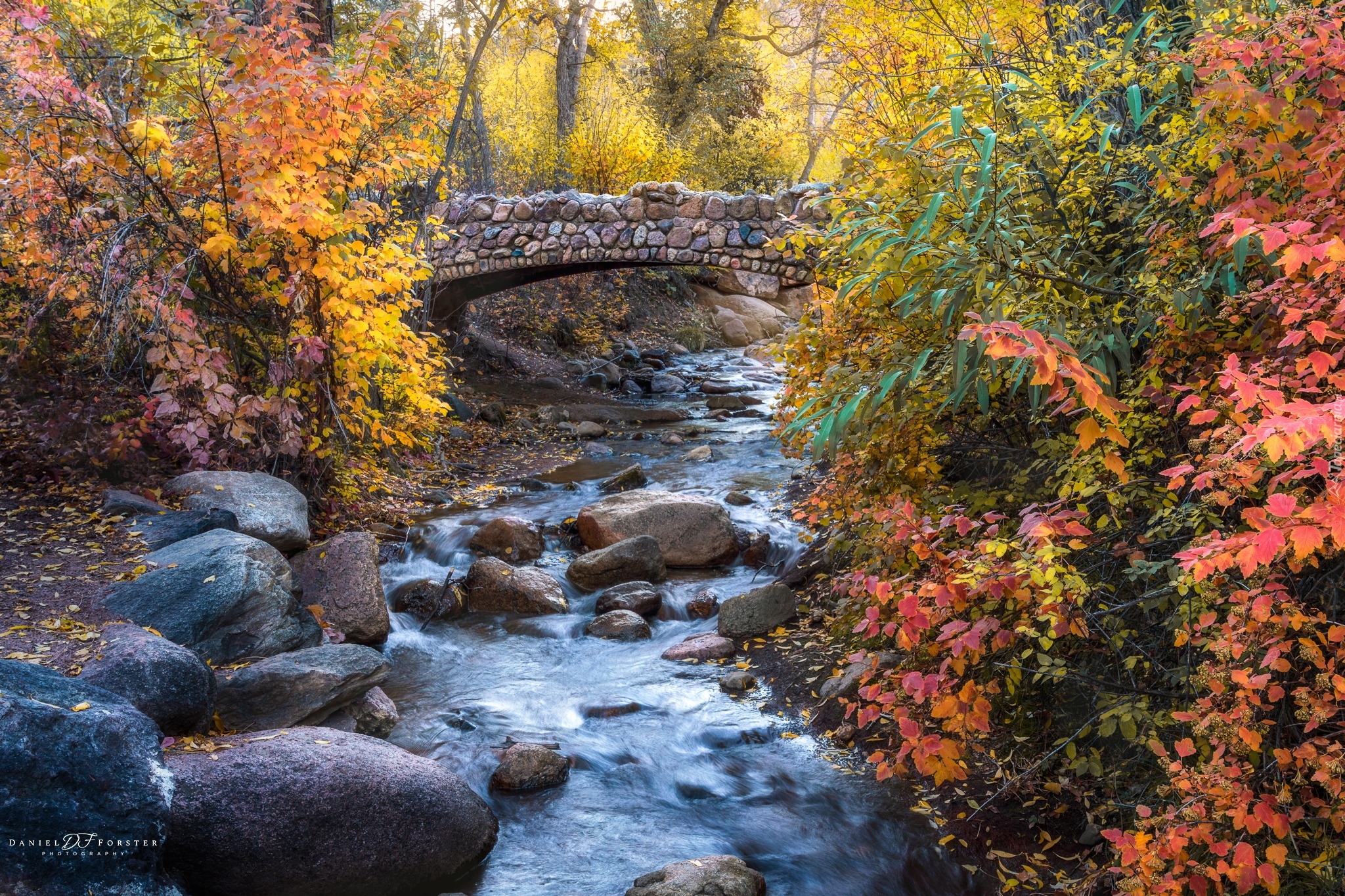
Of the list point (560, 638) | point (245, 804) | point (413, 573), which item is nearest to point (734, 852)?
point (245, 804)

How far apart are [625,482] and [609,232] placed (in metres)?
3.86

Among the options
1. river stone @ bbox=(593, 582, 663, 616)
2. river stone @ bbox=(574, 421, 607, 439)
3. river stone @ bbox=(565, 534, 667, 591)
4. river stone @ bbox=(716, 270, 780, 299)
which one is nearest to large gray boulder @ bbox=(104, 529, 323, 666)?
river stone @ bbox=(593, 582, 663, 616)

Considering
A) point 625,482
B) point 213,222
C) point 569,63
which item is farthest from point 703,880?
point 569,63

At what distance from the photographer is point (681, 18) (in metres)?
18.1

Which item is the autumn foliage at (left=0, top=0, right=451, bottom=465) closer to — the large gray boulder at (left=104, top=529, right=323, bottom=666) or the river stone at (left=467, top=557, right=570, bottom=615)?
the large gray boulder at (left=104, top=529, right=323, bottom=666)

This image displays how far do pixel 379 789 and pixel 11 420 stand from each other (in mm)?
4249

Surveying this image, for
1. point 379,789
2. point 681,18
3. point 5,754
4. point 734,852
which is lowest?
point 734,852

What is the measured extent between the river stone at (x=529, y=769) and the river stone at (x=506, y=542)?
2638mm

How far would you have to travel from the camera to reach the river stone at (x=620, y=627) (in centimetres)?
554

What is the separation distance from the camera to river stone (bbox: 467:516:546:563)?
6.64 m

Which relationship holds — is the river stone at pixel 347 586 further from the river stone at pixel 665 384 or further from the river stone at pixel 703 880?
the river stone at pixel 665 384

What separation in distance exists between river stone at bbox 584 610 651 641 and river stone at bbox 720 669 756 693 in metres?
0.87

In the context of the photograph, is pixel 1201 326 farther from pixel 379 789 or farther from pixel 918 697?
pixel 379 789

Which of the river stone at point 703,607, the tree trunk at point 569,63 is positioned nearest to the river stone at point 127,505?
the river stone at point 703,607
